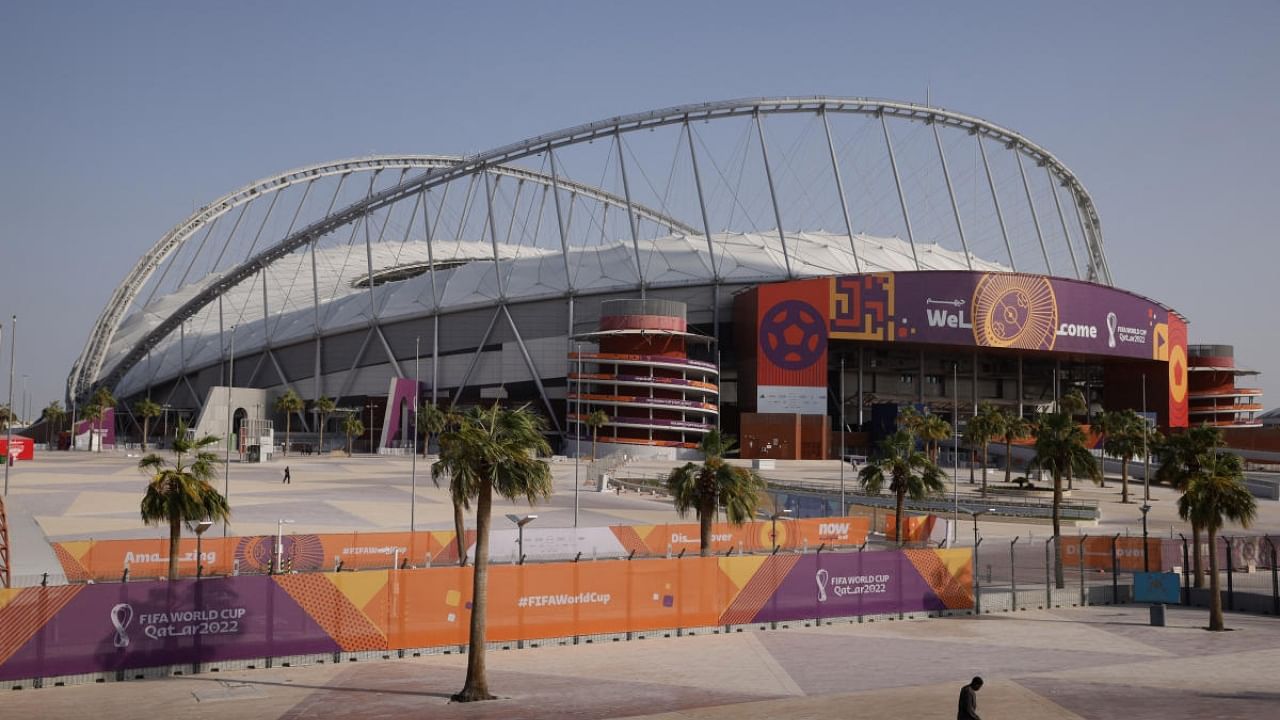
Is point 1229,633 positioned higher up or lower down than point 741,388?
lower down

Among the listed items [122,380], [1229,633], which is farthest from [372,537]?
[122,380]

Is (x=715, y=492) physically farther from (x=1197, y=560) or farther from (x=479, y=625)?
(x=479, y=625)

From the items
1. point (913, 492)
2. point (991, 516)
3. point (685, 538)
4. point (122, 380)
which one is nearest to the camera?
point (685, 538)

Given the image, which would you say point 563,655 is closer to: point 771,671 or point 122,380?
point 771,671

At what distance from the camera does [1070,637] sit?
31.8 metres

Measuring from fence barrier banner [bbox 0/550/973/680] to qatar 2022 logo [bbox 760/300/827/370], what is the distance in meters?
86.7

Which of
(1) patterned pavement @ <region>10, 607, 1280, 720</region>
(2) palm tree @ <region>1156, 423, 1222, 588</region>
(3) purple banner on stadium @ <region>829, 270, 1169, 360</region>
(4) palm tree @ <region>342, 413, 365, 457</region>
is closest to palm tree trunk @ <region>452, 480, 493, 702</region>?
(1) patterned pavement @ <region>10, 607, 1280, 720</region>

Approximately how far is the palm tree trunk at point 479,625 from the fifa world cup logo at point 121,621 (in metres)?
6.96

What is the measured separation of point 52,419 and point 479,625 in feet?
472

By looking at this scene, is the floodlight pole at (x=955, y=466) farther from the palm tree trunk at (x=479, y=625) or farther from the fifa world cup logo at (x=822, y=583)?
the palm tree trunk at (x=479, y=625)

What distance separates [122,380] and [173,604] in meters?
138

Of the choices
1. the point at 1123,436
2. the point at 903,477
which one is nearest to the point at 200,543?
the point at 903,477

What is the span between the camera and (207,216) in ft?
458

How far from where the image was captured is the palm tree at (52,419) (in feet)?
480
